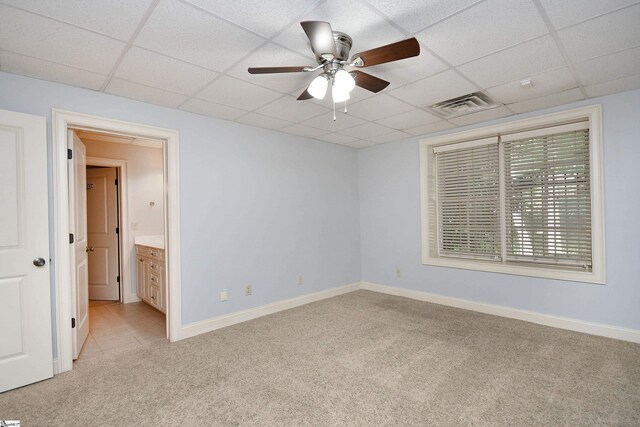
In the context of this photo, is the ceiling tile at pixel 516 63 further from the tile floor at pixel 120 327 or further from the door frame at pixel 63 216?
the tile floor at pixel 120 327

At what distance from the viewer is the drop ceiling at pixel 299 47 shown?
1796 mm

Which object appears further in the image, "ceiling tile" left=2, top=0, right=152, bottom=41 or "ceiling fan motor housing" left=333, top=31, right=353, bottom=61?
"ceiling fan motor housing" left=333, top=31, right=353, bottom=61

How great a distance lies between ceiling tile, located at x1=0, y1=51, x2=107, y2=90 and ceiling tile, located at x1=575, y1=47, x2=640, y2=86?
13.0ft

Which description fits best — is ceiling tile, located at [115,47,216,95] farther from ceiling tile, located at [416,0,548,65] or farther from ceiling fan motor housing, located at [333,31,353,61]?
ceiling tile, located at [416,0,548,65]

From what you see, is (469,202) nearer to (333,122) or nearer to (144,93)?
(333,122)

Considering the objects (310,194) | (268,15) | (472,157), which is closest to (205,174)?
(310,194)

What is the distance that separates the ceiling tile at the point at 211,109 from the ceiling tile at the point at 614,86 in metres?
3.50

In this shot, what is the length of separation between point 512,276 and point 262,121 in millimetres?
3606

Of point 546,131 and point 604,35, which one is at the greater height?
point 604,35

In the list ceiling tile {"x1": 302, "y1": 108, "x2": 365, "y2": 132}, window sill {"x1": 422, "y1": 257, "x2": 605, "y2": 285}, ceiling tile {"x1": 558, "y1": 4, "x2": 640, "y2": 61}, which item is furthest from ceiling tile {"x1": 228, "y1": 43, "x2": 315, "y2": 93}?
window sill {"x1": 422, "y1": 257, "x2": 605, "y2": 285}

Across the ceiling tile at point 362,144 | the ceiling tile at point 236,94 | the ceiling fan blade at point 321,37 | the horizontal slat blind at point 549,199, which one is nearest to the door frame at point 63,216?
the ceiling tile at point 236,94

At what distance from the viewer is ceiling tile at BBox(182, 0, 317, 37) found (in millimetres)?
1729

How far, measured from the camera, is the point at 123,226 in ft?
16.4

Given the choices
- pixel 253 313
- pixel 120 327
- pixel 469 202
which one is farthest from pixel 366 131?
pixel 120 327
